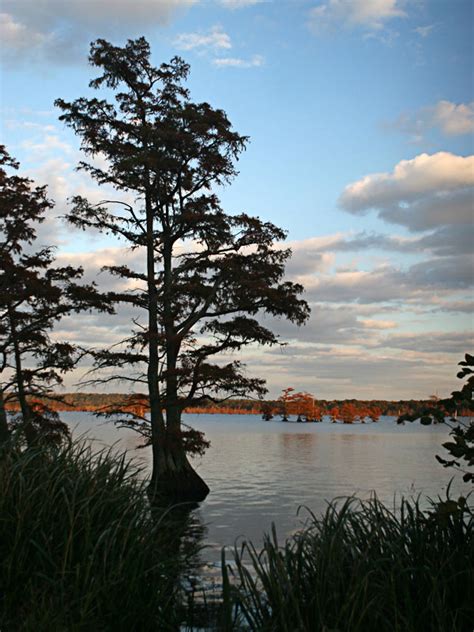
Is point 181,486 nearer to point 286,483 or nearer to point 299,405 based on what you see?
point 286,483

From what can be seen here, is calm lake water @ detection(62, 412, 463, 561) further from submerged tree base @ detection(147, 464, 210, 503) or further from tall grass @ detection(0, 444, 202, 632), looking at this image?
tall grass @ detection(0, 444, 202, 632)

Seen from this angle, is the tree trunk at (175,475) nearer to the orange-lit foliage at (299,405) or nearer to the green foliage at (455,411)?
the green foliage at (455,411)

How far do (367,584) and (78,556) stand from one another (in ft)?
11.2

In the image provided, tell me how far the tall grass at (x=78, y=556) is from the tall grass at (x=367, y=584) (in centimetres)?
110

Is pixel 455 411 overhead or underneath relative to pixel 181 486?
overhead

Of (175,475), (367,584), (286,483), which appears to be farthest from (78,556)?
(286,483)

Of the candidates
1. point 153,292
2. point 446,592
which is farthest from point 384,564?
point 153,292

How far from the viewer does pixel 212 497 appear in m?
32.2

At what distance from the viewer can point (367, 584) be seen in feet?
20.3

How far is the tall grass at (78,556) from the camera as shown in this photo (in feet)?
22.6

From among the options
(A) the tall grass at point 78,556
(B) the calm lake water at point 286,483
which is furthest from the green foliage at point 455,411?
(B) the calm lake water at point 286,483

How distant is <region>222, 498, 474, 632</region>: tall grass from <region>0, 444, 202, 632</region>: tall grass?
3.61ft

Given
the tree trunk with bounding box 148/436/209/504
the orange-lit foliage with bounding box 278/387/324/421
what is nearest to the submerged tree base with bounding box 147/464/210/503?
the tree trunk with bounding box 148/436/209/504

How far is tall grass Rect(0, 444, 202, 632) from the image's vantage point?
6875 millimetres
